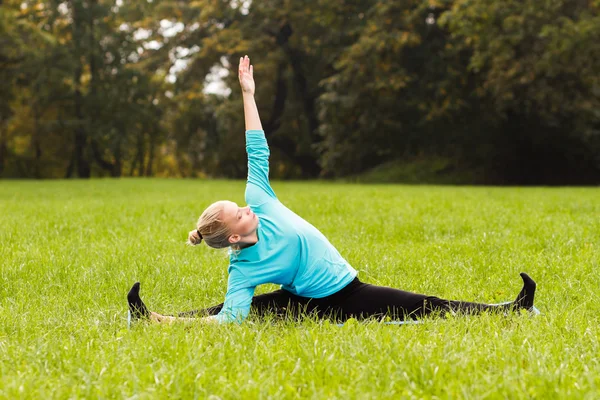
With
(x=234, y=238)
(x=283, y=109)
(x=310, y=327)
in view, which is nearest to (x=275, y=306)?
(x=310, y=327)

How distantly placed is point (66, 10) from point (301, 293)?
41.5m

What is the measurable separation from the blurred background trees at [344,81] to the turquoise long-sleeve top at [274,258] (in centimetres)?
1847

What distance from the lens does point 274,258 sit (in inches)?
175

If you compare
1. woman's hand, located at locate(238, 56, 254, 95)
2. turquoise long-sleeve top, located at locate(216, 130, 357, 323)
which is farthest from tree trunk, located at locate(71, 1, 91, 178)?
turquoise long-sleeve top, located at locate(216, 130, 357, 323)

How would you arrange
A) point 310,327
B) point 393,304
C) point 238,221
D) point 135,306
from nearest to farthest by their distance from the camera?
point 310,327
point 238,221
point 135,306
point 393,304

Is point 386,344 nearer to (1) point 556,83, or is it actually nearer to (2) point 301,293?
(2) point 301,293

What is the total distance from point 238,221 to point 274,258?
396 millimetres

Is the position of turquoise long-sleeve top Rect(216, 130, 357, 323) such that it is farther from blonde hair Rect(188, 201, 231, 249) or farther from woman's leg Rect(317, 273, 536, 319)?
blonde hair Rect(188, 201, 231, 249)

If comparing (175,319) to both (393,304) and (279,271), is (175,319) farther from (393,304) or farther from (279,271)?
(393,304)

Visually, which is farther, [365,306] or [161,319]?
[365,306]

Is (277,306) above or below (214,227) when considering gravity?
below

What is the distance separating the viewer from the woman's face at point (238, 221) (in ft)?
14.0

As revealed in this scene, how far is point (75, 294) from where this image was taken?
549 cm

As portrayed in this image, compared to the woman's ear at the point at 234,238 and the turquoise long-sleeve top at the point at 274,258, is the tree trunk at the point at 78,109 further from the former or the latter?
the woman's ear at the point at 234,238
